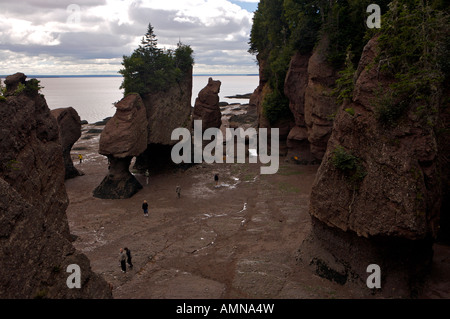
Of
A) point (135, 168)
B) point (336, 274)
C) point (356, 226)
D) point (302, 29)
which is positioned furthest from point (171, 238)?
point (302, 29)

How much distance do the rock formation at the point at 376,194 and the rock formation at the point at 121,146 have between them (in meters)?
18.2

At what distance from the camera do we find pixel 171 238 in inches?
758

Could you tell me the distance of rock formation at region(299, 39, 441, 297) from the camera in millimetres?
10938

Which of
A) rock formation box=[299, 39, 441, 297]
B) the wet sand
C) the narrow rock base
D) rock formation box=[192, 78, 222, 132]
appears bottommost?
the wet sand

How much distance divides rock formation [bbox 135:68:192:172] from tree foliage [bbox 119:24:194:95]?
2.63 feet

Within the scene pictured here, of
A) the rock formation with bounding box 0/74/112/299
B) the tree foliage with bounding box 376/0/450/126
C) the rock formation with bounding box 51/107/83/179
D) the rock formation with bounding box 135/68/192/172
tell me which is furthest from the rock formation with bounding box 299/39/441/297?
the rock formation with bounding box 51/107/83/179

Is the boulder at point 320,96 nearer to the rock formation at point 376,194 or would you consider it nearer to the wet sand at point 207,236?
the wet sand at point 207,236

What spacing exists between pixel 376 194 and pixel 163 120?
24.2m

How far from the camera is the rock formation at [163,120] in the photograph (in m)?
31.9

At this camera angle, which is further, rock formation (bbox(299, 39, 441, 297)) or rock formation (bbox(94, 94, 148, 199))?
rock formation (bbox(94, 94, 148, 199))

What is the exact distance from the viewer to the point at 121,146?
27250 millimetres

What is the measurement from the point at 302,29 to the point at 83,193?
2467 centimetres

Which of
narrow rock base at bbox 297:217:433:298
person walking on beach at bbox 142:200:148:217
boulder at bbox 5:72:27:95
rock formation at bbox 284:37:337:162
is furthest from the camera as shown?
rock formation at bbox 284:37:337:162

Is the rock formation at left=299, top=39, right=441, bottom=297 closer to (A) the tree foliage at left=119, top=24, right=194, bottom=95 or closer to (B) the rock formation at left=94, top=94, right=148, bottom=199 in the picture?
(B) the rock formation at left=94, top=94, right=148, bottom=199
